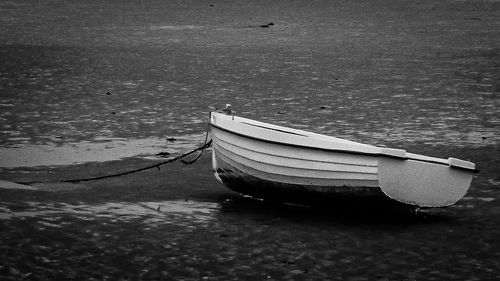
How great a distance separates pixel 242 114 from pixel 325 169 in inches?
291

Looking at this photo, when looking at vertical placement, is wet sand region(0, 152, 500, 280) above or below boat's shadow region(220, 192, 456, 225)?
below

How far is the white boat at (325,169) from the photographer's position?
928 cm

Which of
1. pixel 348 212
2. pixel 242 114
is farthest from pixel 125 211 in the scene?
pixel 242 114

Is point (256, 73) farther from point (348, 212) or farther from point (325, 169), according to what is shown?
point (325, 169)

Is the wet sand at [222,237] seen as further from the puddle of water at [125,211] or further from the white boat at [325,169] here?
the white boat at [325,169]

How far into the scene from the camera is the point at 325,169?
9.64 m

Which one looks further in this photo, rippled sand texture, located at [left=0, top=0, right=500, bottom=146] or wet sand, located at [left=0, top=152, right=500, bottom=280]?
rippled sand texture, located at [left=0, top=0, right=500, bottom=146]

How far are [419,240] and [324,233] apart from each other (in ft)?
2.87

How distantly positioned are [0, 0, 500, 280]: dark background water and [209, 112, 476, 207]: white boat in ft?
0.95

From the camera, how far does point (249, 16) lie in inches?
1610

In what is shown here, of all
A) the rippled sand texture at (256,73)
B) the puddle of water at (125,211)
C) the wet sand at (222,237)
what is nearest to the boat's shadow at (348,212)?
the wet sand at (222,237)

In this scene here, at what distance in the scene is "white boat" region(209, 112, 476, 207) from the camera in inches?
365

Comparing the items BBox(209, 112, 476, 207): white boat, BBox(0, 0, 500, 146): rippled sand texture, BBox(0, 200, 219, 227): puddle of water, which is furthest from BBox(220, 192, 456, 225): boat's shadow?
BBox(0, 0, 500, 146): rippled sand texture

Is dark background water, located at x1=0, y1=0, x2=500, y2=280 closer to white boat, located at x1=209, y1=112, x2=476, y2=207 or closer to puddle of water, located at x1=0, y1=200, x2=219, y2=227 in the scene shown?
puddle of water, located at x1=0, y1=200, x2=219, y2=227
